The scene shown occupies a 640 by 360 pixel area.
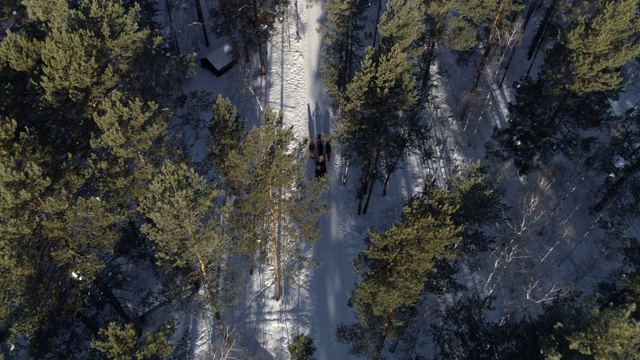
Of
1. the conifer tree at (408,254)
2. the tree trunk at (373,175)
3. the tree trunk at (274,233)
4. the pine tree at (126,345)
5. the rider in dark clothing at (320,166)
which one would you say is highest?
the rider in dark clothing at (320,166)

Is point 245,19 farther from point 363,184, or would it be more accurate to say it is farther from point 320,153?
point 363,184

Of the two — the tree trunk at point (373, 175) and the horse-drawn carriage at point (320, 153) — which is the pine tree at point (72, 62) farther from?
the tree trunk at point (373, 175)

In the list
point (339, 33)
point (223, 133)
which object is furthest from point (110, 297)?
point (339, 33)

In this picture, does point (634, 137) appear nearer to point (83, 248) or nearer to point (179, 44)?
point (83, 248)

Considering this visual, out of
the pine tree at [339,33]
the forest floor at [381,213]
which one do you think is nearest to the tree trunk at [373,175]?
the forest floor at [381,213]

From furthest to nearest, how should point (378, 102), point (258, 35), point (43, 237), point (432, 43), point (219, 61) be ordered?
1. point (219, 61)
2. point (258, 35)
3. point (432, 43)
4. point (378, 102)
5. point (43, 237)

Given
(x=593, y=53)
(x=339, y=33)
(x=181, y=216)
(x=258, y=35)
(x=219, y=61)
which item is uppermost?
(x=219, y=61)

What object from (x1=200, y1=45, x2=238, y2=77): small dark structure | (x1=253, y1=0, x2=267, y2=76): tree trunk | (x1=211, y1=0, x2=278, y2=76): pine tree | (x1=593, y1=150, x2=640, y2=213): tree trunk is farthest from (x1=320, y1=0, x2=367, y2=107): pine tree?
(x1=593, y1=150, x2=640, y2=213): tree trunk
